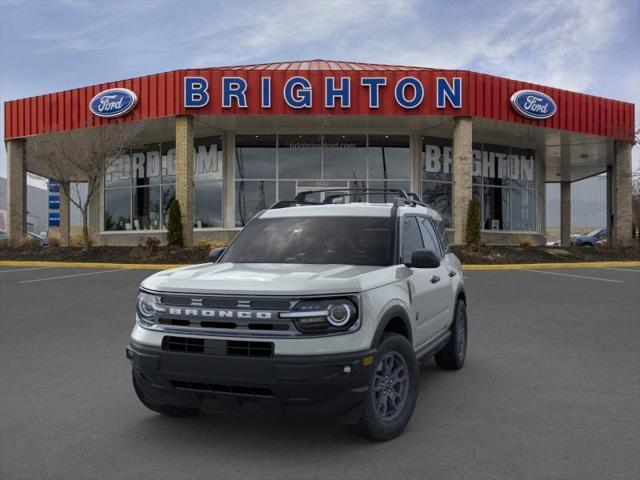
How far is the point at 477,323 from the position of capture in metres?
8.55

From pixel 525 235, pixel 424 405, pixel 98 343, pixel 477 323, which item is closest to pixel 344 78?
pixel 525 235

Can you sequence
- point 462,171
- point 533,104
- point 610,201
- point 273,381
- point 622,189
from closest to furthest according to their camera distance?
point 273,381 → point 462,171 → point 533,104 → point 622,189 → point 610,201

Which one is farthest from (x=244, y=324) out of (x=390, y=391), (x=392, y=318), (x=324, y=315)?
(x=390, y=391)

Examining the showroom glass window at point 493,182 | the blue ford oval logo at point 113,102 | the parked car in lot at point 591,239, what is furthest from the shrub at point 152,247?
the parked car in lot at point 591,239

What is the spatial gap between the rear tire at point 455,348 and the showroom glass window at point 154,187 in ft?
64.3

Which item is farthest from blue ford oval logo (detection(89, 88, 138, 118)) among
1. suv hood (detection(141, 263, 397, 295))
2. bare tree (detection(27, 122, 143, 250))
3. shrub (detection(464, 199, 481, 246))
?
suv hood (detection(141, 263, 397, 295))

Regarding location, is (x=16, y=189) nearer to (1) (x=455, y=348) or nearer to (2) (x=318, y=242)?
(2) (x=318, y=242)

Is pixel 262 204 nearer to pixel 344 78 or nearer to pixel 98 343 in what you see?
pixel 344 78

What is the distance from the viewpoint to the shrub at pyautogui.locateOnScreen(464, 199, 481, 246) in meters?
20.9

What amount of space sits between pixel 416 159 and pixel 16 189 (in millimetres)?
18055

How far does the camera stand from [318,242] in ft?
16.0

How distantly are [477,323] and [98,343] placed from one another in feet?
17.7

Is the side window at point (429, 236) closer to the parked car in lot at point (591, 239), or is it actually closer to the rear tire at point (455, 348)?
the rear tire at point (455, 348)

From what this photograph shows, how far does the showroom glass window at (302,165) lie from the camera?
80.3ft
